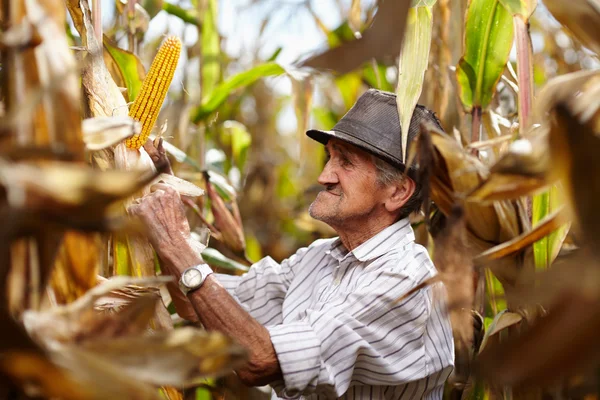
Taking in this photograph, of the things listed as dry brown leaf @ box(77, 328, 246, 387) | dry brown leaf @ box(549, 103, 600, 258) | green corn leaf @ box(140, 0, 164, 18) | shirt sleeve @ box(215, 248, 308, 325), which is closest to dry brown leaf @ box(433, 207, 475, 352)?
dry brown leaf @ box(549, 103, 600, 258)

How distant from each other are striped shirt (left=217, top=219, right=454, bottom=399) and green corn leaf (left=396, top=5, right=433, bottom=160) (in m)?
0.36

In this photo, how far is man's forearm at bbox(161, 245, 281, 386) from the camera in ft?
4.41

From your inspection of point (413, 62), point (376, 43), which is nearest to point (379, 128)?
point (413, 62)

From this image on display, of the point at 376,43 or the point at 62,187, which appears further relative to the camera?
the point at 376,43

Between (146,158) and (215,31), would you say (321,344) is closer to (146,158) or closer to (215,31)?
(146,158)

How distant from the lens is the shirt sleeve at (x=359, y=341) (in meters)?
1.35

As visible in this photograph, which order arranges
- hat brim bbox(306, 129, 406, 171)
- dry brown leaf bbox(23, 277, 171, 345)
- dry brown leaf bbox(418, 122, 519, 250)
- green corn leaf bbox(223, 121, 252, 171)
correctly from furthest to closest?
green corn leaf bbox(223, 121, 252, 171), hat brim bbox(306, 129, 406, 171), dry brown leaf bbox(418, 122, 519, 250), dry brown leaf bbox(23, 277, 171, 345)

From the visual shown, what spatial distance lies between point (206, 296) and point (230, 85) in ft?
2.79

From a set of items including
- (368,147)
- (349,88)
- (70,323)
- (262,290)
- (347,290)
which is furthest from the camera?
(349,88)

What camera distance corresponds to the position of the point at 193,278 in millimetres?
1435

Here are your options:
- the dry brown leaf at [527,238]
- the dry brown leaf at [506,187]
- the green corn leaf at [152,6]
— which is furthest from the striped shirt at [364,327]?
the green corn leaf at [152,6]

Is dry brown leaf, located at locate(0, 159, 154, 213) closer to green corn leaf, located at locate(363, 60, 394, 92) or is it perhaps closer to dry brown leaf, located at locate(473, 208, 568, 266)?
dry brown leaf, located at locate(473, 208, 568, 266)

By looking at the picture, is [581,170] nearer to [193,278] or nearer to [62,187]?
[62,187]

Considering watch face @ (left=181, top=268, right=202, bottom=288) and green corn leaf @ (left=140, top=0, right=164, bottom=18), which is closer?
watch face @ (left=181, top=268, right=202, bottom=288)
